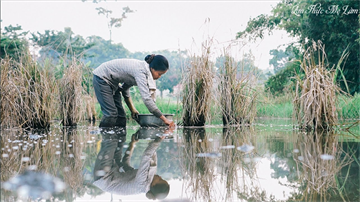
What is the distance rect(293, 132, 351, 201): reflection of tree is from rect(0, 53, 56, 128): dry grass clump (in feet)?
12.6

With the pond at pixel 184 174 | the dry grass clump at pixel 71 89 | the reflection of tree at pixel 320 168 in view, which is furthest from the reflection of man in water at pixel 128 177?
the dry grass clump at pixel 71 89

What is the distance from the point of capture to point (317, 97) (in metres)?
4.59

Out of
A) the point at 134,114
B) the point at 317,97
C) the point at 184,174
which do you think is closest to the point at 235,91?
the point at 317,97

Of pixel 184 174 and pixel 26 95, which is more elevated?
pixel 26 95

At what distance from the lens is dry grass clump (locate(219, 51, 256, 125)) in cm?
571

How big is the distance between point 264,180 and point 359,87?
1275cm

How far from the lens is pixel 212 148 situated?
3002 mm

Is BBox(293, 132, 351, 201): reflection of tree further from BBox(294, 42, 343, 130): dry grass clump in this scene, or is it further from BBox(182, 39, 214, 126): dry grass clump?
BBox(182, 39, 214, 126): dry grass clump

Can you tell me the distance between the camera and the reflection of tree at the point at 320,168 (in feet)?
4.71

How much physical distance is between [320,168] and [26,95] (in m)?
4.38

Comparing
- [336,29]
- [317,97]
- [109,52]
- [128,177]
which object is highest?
[109,52]

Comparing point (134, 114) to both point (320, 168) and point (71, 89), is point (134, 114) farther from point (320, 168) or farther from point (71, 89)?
point (320, 168)

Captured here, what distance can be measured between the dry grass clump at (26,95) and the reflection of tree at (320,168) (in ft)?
12.6

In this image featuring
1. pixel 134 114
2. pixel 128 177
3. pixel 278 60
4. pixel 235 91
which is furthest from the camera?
pixel 278 60
